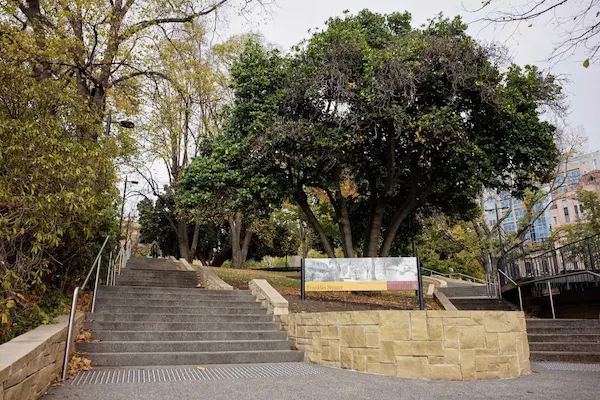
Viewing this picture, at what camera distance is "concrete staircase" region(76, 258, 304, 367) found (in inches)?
232

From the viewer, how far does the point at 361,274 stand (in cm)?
895

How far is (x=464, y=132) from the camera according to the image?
10.6 meters

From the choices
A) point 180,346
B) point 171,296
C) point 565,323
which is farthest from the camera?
point 171,296

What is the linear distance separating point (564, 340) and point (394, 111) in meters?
6.31

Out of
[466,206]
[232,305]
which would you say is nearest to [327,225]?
[466,206]

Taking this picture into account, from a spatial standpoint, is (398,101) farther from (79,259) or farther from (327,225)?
(327,225)

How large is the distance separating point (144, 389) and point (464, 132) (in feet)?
31.5

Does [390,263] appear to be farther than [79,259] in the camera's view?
Yes

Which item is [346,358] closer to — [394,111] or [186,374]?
[186,374]

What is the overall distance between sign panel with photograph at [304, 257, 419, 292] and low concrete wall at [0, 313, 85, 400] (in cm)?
527

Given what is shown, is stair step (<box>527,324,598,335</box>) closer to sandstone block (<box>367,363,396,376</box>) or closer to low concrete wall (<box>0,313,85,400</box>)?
sandstone block (<box>367,363,396,376</box>)

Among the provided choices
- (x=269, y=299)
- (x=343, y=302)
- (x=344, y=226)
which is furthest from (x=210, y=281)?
(x=344, y=226)

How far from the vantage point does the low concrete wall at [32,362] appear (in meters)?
3.05

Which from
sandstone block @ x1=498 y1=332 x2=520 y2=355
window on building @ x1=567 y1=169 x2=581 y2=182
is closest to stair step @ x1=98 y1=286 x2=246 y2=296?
sandstone block @ x1=498 y1=332 x2=520 y2=355
